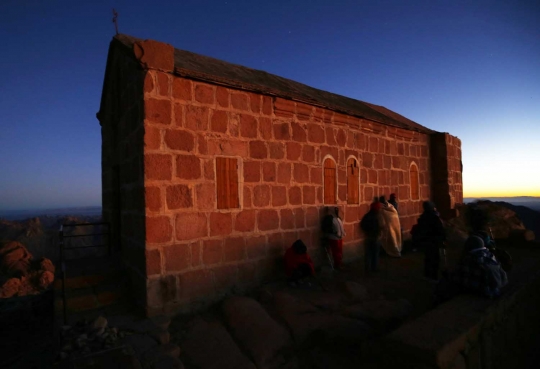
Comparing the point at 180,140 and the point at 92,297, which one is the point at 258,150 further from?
the point at 92,297

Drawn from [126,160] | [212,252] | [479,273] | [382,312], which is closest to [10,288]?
[126,160]

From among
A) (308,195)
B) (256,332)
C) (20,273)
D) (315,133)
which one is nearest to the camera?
(256,332)

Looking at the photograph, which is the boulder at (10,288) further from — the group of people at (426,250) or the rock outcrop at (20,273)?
the group of people at (426,250)

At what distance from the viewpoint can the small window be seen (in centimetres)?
594

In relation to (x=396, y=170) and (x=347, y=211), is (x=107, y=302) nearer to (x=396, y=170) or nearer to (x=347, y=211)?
(x=347, y=211)

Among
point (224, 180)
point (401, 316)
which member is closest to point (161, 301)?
point (224, 180)

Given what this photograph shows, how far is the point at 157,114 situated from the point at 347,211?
5.67 meters

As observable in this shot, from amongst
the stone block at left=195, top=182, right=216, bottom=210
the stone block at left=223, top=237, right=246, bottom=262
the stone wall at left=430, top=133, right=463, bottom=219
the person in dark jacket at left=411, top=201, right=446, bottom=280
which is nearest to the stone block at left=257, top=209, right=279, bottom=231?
the stone block at left=223, top=237, right=246, bottom=262

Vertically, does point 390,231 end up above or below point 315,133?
below

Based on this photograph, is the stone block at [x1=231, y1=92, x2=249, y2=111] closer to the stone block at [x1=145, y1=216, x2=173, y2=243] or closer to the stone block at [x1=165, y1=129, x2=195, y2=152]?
the stone block at [x1=165, y1=129, x2=195, y2=152]

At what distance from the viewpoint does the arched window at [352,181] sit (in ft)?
28.9

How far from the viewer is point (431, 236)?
22.7ft

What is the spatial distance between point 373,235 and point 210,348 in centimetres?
497

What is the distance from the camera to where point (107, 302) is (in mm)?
5535
